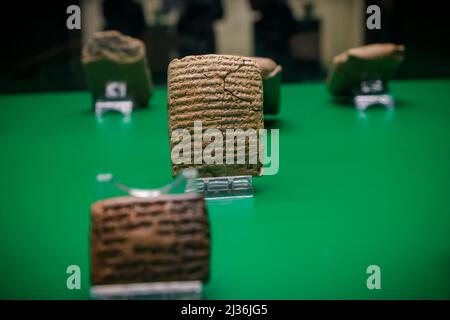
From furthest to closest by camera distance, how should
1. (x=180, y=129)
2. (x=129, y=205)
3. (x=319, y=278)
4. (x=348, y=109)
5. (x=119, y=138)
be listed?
(x=348, y=109), (x=119, y=138), (x=180, y=129), (x=319, y=278), (x=129, y=205)

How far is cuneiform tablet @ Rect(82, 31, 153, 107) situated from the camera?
5.16m

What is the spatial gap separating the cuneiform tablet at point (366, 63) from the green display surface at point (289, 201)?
0.22m

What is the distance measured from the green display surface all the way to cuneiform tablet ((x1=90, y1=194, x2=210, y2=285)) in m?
0.21

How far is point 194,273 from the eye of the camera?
222 centimetres

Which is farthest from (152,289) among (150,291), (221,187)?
(221,187)

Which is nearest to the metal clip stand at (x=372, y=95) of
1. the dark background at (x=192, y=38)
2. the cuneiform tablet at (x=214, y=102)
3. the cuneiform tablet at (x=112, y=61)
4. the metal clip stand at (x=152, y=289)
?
the dark background at (x=192, y=38)

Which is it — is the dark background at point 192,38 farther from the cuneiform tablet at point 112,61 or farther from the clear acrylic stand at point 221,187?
the clear acrylic stand at point 221,187

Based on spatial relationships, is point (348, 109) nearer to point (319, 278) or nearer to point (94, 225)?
point (319, 278)

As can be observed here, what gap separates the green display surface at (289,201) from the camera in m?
2.49

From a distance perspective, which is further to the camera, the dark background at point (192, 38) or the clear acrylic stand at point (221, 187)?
the dark background at point (192, 38)

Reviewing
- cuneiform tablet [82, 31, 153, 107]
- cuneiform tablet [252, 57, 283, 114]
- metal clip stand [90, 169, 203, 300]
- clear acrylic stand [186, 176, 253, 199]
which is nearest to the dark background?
cuneiform tablet [82, 31, 153, 107]

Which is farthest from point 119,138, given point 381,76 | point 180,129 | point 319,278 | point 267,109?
point 319,278

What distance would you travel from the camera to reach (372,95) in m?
5.16

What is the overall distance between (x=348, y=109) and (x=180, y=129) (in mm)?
2279
